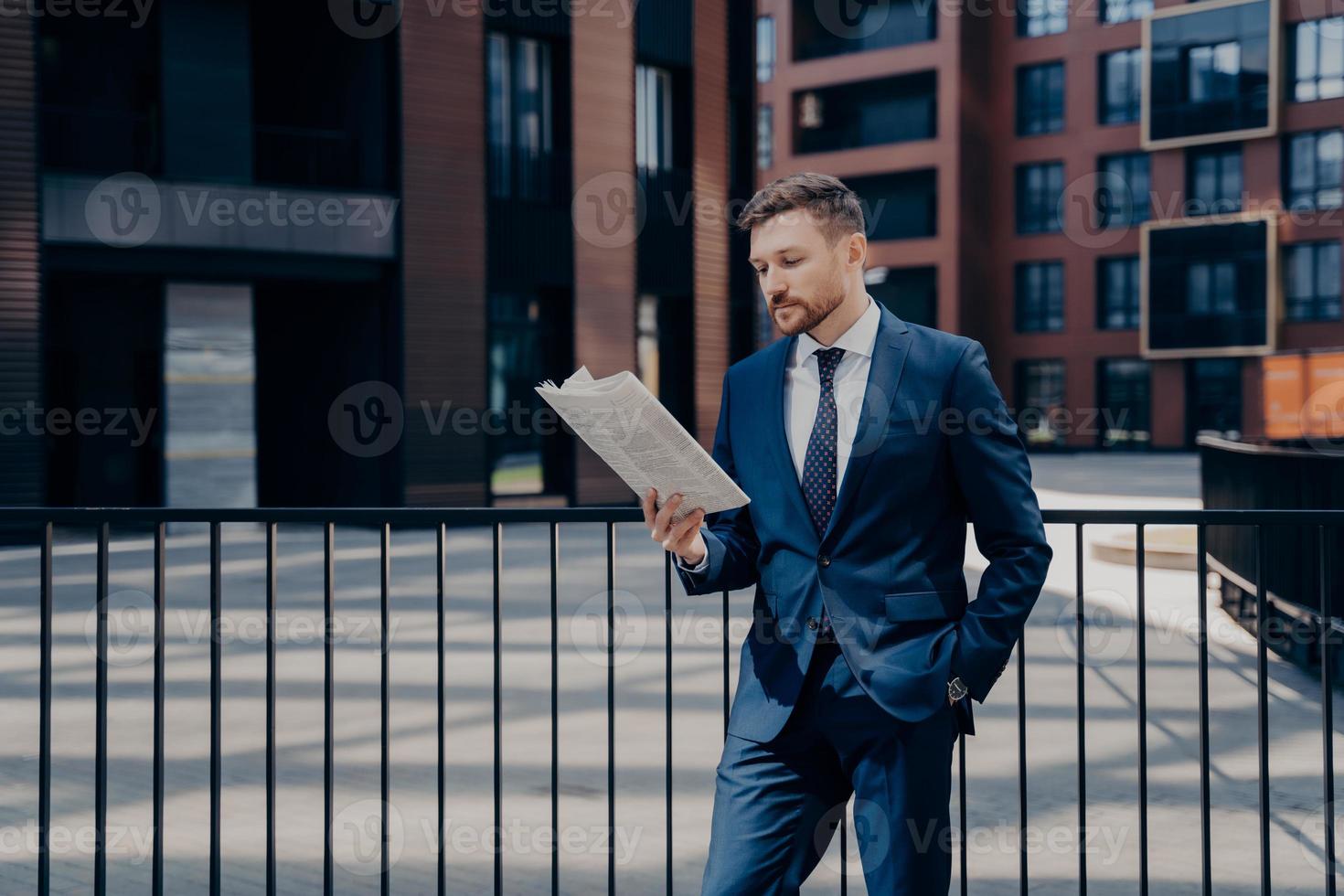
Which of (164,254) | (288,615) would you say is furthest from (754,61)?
(288,615)

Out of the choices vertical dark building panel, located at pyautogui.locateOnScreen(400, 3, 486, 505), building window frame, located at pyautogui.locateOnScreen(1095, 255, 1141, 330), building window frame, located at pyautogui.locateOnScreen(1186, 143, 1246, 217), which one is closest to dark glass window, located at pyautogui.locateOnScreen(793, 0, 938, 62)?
building window frame, located at pyautogui.locateOnScreen(1186, 143, 1246, 217)

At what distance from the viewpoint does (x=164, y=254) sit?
66.4 feet

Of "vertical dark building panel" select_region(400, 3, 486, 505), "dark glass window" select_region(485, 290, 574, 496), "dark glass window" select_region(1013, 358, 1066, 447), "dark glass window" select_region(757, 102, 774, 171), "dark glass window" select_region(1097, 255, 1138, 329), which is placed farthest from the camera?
"dark glass window" select_region(757, 102, 774, 171)

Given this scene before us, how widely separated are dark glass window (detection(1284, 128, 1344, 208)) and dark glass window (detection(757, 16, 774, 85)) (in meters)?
19.9

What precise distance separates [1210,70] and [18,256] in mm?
42022

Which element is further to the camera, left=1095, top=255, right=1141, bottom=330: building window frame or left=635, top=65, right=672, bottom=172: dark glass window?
left=1095, top=255, right=1141, bottom=330: building window frame

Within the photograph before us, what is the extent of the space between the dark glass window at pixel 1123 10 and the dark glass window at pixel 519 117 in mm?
33880

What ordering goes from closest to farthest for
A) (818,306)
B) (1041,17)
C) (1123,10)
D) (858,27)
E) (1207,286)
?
(818,306)
(1207,286)
(1123,10)
(1041,17)
(858,27)

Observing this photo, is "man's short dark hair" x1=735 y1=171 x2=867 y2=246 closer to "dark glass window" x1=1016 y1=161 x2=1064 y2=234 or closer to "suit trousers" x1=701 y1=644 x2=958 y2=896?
"suit trousers" x1=701 y1=644 x2=958 y2=896

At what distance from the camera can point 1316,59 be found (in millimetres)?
45969

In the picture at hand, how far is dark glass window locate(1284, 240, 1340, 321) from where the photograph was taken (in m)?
45.6

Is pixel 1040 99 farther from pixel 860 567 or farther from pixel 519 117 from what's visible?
pixel 860 567

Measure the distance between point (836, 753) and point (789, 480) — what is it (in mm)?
604

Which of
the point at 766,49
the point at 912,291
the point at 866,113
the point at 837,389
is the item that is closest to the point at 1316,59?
the point at 912,291
